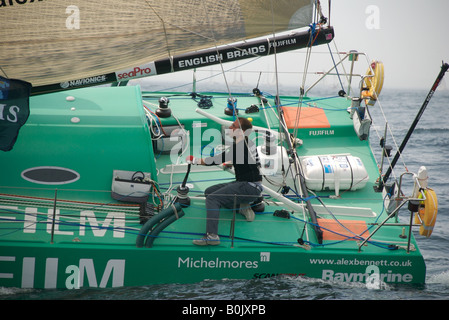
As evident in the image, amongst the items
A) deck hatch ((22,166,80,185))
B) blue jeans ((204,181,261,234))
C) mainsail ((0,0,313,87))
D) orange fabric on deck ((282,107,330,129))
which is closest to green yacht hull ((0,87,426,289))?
deck hatch ((22,166,80,185))

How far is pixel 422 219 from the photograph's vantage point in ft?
20.2

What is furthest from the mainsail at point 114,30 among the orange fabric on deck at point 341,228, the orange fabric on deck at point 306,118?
the orange fabric on deck at point 306,118

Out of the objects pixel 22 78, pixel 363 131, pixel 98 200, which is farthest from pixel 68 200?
pixel 363 131

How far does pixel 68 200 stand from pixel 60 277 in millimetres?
955

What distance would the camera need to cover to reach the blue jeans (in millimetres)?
6242

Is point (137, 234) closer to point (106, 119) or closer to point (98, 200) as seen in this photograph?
point (98, 200)

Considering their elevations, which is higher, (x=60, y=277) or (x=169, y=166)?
(x=169, y=166)

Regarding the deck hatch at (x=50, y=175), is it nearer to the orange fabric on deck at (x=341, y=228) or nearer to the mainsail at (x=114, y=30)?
the mainsail at (x=114, y=30)

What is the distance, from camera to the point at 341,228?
6676mm

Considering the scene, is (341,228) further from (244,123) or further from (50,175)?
(50,175)

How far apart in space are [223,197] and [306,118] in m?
3.32

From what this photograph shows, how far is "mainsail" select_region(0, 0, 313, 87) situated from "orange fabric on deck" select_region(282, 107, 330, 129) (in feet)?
8.79

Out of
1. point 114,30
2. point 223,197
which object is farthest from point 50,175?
point 223,197
